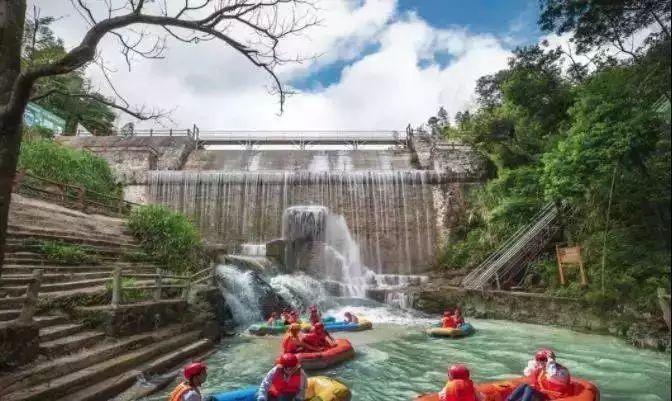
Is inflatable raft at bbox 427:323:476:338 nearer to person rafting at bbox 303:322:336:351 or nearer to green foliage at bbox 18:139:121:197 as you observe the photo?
person rafting at bbox 303:322:336:351

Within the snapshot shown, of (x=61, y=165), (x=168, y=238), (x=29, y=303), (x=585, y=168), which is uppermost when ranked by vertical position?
(x=61, y=165)

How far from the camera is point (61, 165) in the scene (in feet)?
65.8

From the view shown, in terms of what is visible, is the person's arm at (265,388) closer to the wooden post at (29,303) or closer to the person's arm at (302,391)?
the person's arm at (302,391)

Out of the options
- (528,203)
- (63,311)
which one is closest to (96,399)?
(63,311)

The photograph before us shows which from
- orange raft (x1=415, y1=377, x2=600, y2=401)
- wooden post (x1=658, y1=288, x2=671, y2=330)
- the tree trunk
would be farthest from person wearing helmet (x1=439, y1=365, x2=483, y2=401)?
the tree trunk

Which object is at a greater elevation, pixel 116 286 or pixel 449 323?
pixel 116 286

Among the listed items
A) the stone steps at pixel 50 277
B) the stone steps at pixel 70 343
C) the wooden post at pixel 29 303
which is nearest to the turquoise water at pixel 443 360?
the stone steps at pixel 70 343

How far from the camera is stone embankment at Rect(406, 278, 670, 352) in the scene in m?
10.5

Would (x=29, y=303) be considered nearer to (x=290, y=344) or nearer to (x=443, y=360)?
(x=290, y=344)

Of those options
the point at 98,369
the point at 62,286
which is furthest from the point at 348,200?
the point at 98,369

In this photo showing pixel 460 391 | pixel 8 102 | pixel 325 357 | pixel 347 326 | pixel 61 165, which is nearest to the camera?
pixel 8 102

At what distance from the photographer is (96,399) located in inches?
252

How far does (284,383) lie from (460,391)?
2149 mm

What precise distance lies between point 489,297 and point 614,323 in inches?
170
